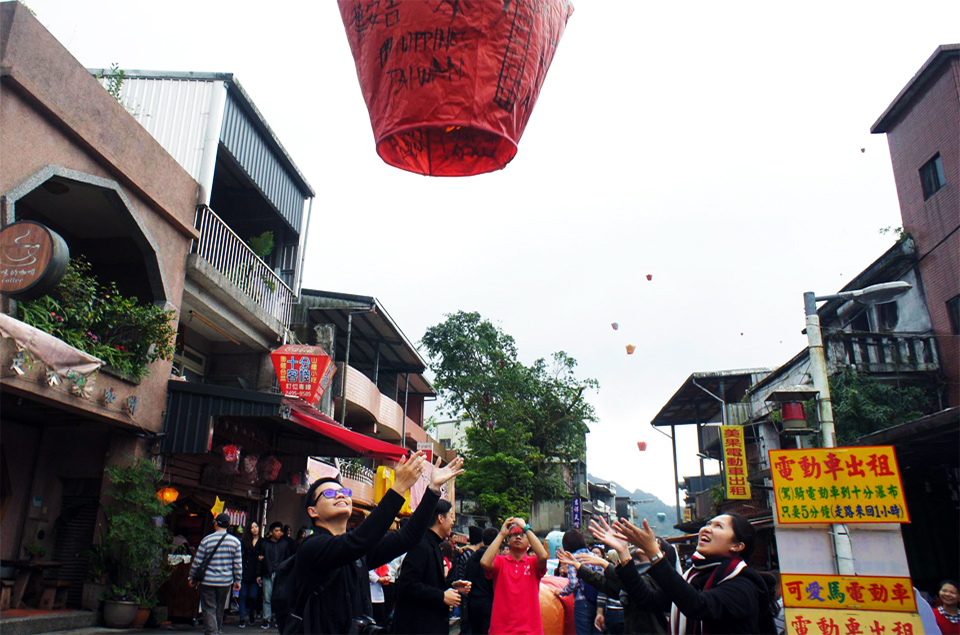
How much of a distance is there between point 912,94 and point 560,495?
19.6 m

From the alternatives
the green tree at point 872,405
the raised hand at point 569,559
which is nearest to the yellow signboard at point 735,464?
the green tree at point 872,405

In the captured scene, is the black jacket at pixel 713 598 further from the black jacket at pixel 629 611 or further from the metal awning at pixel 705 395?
the metal awning at pixel 705 395

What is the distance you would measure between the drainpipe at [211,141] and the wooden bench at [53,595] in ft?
20.7

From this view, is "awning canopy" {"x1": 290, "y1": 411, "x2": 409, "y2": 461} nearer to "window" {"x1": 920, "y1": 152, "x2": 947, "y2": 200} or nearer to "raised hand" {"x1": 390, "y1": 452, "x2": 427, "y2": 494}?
"raised hand" {"x1": 390, "y1": 452, "x2": 427, "y2": 494}

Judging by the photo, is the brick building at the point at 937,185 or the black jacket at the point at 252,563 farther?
the brick building at the point at 937,185

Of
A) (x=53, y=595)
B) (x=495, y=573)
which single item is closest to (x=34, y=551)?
(x=53, y=595)

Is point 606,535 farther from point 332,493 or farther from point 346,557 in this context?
point 332,493


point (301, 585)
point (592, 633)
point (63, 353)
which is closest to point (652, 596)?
point (301, 585)

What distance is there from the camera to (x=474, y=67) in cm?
333

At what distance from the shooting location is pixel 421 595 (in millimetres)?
4445

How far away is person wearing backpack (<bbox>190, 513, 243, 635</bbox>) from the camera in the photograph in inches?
334

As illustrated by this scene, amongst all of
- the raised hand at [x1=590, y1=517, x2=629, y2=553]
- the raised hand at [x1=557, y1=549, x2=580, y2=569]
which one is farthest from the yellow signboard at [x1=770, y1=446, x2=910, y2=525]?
the raised hand at [x1=590, y1=517, x2=629, y2=553]

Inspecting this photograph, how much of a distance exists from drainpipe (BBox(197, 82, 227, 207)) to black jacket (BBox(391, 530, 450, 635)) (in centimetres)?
932

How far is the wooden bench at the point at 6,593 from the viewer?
8453 mm
